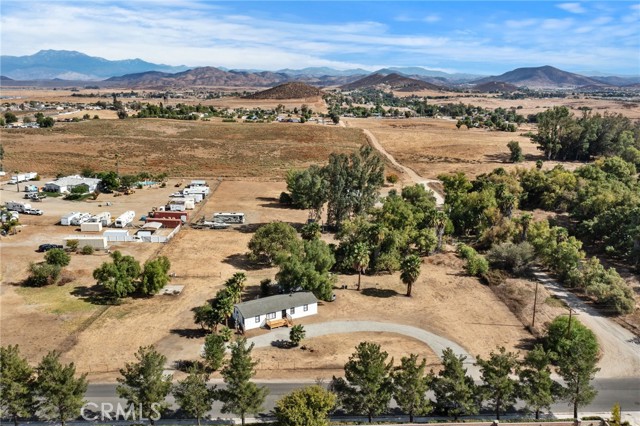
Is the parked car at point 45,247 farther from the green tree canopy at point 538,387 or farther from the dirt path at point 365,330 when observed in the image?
the green tree canopy at point 538,387

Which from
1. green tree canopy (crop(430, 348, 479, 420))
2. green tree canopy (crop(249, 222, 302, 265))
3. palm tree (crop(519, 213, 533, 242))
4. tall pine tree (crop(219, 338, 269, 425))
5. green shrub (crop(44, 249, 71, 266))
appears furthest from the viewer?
palm tree (crop(519, 213, 533, 242))

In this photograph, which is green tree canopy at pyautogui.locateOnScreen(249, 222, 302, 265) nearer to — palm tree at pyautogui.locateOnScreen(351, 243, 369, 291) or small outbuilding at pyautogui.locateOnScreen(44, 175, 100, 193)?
palm tree at pyautogui.locateOnScreen(351, 243, 369, 291)

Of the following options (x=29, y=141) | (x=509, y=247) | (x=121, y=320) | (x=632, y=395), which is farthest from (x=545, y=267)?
(x=29, y=141)

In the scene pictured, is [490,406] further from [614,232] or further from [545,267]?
[614,232]

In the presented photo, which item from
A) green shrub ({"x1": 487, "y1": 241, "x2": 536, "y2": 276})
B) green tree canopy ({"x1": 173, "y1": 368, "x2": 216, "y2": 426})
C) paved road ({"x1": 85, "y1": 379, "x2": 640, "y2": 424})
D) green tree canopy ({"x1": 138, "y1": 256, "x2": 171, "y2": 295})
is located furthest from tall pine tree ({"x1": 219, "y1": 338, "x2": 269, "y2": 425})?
green shrub ({"x1": 487, "y1": 241, "x2": 536, "y2": 276})

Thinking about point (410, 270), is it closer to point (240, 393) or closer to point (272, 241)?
point (272, 241)

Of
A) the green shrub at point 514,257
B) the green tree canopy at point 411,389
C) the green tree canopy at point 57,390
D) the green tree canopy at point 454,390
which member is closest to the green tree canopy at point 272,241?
the green shrub at point 514,257

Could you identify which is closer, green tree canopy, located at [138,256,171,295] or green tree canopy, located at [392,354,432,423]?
green tree canopy, located at [392,354,432,423]

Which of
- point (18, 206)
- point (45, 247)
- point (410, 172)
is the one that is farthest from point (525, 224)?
point (18, 206)
